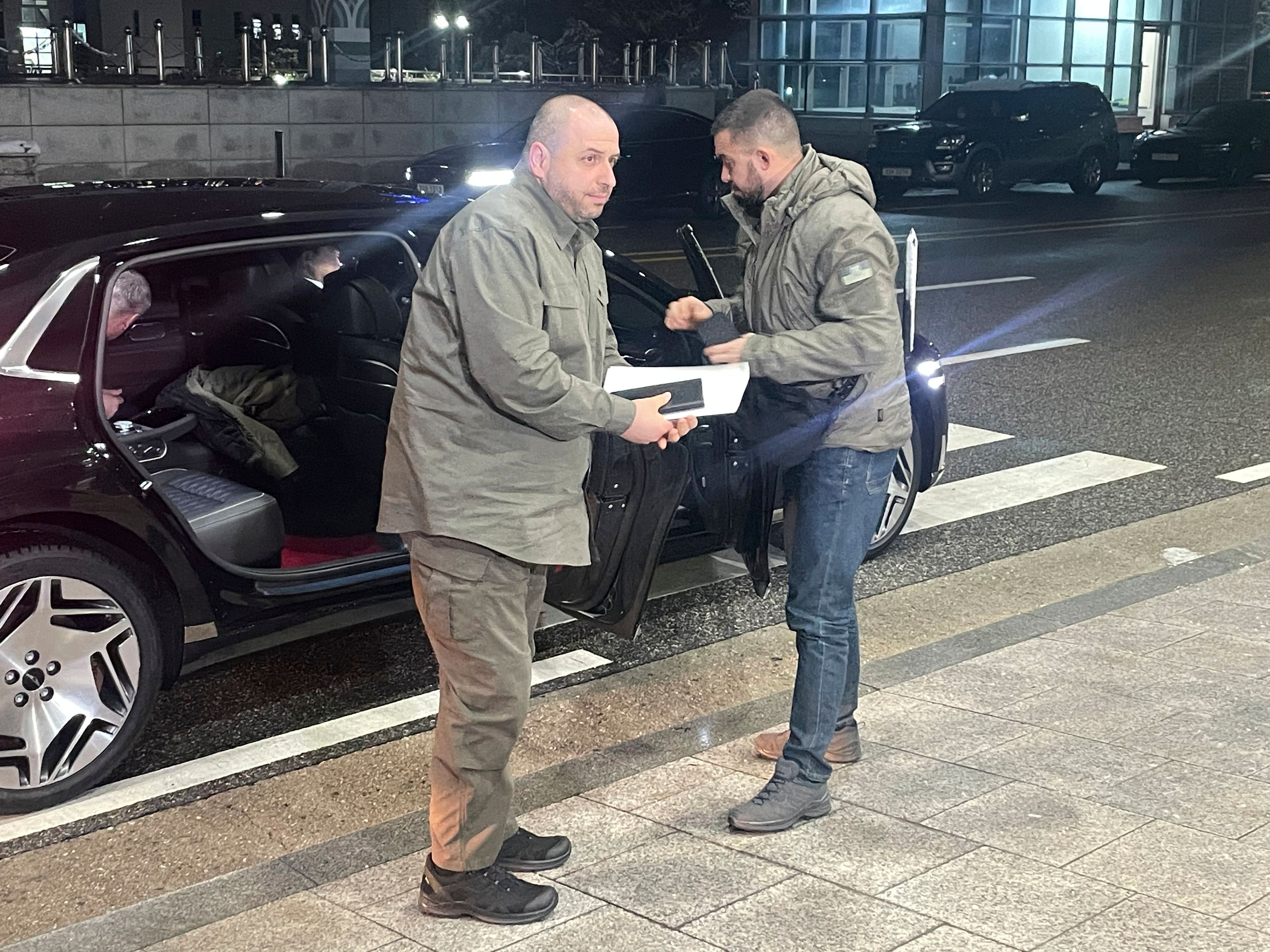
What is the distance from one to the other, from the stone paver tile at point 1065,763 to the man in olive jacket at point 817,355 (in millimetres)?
485

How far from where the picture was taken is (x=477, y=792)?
3.48m

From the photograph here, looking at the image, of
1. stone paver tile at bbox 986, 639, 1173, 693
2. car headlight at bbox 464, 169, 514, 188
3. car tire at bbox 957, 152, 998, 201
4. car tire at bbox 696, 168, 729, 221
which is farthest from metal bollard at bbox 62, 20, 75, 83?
stone paver tile at bbox 986, 639, 1173, 693

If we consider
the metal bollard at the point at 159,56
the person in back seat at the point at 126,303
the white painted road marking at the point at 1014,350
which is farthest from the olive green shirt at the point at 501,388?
the metal bollard at the point at 159,56

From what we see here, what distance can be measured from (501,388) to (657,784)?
1.40 meters

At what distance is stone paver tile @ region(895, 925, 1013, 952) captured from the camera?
324 cm

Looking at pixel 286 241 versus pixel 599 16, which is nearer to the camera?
pixel 286 241

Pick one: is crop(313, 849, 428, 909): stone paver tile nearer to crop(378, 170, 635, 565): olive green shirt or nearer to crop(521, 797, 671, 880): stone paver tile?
crop(521, 797, 671, 880): stone paver tile

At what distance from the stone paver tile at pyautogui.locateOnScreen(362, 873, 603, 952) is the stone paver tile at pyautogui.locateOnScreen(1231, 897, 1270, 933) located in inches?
53.1

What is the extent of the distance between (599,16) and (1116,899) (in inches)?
1261

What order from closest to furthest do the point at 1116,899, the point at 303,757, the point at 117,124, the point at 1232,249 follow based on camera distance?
the point at 1116,899 < the point at 303,757 < the point at 1232,249 < the point at 117,124

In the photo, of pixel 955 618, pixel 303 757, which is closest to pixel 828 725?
pixel 303 757

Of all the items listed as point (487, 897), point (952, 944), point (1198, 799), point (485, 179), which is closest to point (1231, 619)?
point (1198, 799)

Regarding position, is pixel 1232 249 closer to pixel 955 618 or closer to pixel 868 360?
pixel 955 618

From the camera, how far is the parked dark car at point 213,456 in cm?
413
